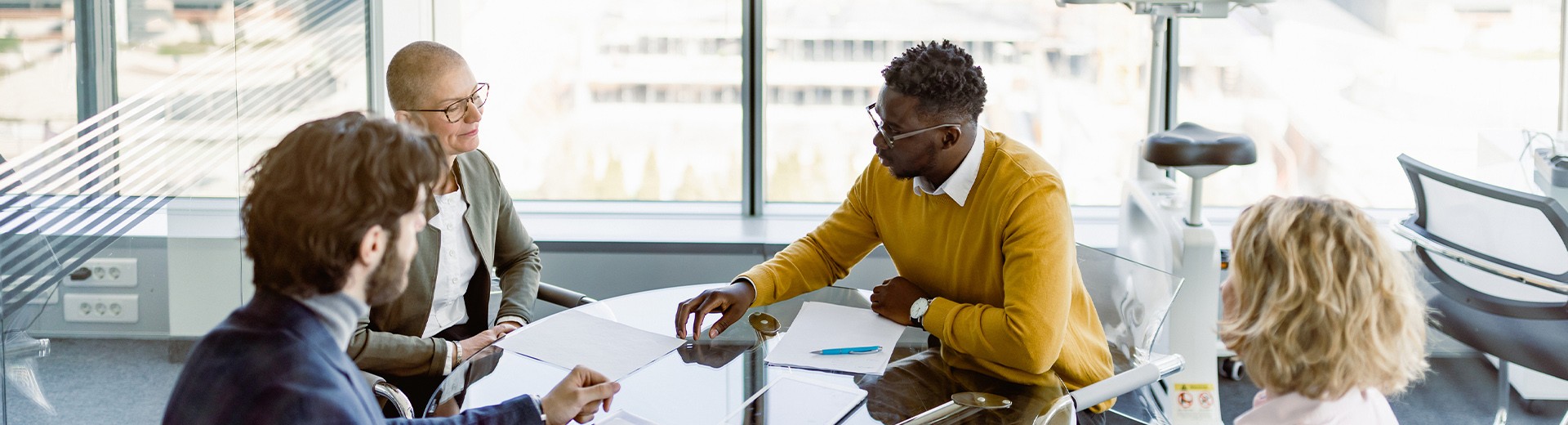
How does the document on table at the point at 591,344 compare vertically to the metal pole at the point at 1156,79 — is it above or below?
below

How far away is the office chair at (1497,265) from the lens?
2.43m

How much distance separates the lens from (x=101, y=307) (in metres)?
2.16

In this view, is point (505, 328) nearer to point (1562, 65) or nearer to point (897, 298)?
point (897, 298)

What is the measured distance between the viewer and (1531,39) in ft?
11.8

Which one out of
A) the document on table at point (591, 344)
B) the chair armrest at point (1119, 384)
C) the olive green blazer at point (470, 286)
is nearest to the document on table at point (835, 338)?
the document on table at point (591, 344)

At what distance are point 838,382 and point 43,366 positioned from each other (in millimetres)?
1390

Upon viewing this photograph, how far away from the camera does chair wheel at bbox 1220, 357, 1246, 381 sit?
11.4 ft

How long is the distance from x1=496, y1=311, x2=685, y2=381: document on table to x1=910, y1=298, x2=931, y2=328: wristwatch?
0.38 metres

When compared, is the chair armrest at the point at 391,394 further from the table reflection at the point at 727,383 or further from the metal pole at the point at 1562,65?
the metal pole at the point at 1562,65

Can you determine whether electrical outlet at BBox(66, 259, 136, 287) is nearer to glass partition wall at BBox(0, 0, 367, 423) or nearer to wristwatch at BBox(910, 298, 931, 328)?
glass partition wall at BBox(0, 0, 367, 423)

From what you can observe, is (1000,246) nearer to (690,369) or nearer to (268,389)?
(690,369)

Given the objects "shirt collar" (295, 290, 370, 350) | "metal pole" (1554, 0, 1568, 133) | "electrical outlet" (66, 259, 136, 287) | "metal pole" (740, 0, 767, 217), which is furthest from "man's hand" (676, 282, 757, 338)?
"metal pole" (1554, 0, 1568, 133)

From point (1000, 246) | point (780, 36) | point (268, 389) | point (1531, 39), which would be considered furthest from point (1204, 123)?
point (268, 389)

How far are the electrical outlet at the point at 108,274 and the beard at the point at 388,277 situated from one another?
1229 millimetres
